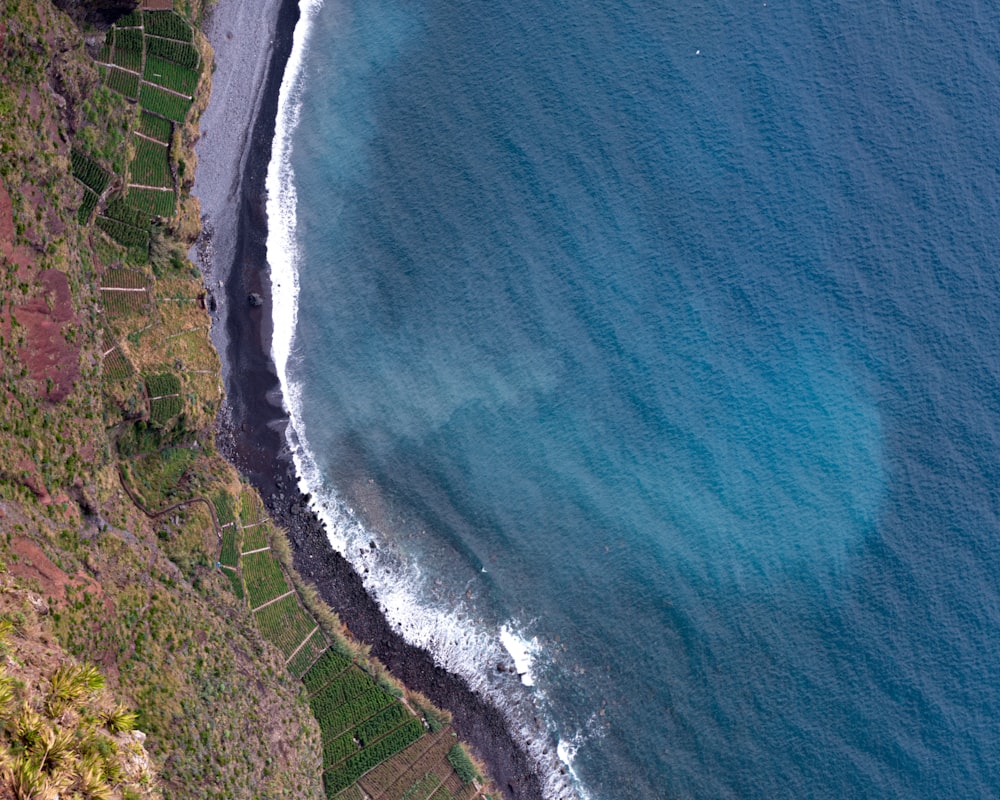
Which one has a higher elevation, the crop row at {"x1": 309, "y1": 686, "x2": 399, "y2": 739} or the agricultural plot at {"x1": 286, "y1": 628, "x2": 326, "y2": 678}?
the agricultural plot at {"x1": 286, "y1": 628, "x2": 326, "y2": 678}

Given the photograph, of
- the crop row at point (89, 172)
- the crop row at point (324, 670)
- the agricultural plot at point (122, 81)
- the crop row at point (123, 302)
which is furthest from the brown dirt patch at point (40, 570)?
the agricultural plot at point (122, 81)

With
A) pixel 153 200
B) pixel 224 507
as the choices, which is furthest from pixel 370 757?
pixel 153 200

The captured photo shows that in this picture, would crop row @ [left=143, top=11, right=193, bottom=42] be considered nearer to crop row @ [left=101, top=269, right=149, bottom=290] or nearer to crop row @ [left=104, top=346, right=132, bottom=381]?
crop row @ [left=101, top=269, right=149, bottom=290]

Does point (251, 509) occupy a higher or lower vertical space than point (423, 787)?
higher

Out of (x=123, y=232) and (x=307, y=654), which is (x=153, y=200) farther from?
(x=307, y=654)

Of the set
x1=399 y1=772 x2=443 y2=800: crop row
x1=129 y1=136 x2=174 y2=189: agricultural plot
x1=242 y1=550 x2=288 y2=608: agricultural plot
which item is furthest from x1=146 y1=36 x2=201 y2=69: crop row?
x1=399 y1=772 x2=443 y2=800: crop row

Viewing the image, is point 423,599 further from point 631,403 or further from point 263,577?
point 631,403
